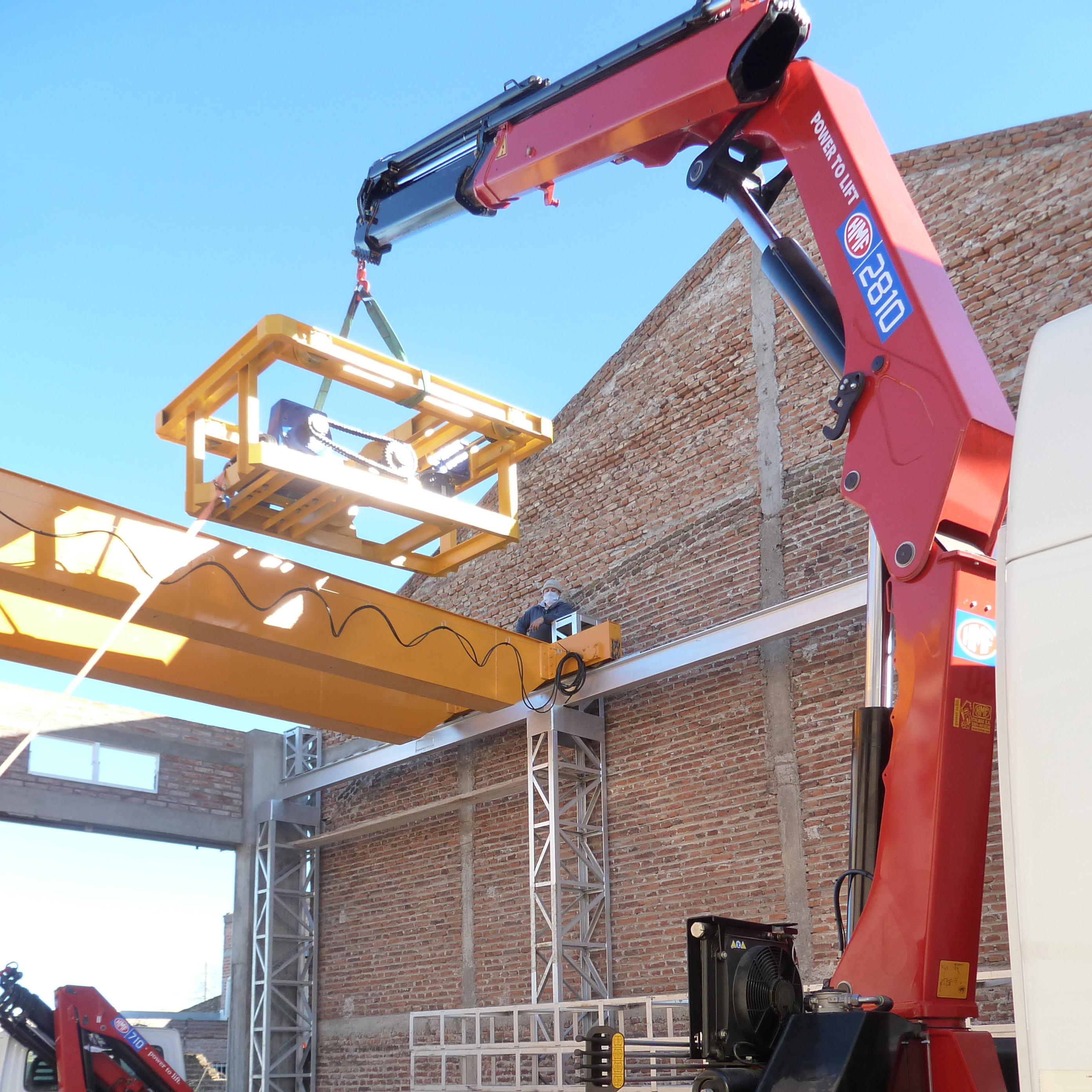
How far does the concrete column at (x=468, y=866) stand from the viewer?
1329 cm

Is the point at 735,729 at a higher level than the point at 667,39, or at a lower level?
lower

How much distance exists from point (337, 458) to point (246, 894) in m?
10.6

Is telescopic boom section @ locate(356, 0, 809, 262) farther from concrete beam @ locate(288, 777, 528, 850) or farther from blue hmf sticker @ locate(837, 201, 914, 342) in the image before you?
concrete beam @ locate(288, 777, 528, 850)

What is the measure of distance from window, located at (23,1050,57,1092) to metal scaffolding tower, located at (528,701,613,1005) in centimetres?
443

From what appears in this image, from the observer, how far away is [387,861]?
15070mm

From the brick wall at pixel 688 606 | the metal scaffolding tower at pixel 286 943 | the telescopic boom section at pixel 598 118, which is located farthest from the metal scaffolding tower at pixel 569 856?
the telescopic boom section at pixel 598 118

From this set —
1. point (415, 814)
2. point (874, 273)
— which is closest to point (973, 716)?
point (874, 273)

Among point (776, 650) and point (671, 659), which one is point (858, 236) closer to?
point (776, 650)

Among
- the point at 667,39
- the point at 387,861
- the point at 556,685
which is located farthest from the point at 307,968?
the point at 667,39

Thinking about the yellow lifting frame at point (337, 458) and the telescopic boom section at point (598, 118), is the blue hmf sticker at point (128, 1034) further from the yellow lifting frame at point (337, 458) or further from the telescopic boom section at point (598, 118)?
the telescopic boom section at point (598, 118)

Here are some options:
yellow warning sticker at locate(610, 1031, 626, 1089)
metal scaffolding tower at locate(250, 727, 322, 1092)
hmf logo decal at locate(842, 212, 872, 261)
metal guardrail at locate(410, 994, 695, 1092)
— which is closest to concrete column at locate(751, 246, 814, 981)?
metal guardrail at locate(410, 994, 695, 1092)

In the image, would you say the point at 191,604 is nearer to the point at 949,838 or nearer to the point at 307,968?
the point at 949,838

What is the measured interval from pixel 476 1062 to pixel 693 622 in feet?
15.3

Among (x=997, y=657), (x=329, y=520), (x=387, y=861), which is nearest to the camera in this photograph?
(x=997, y=657)
